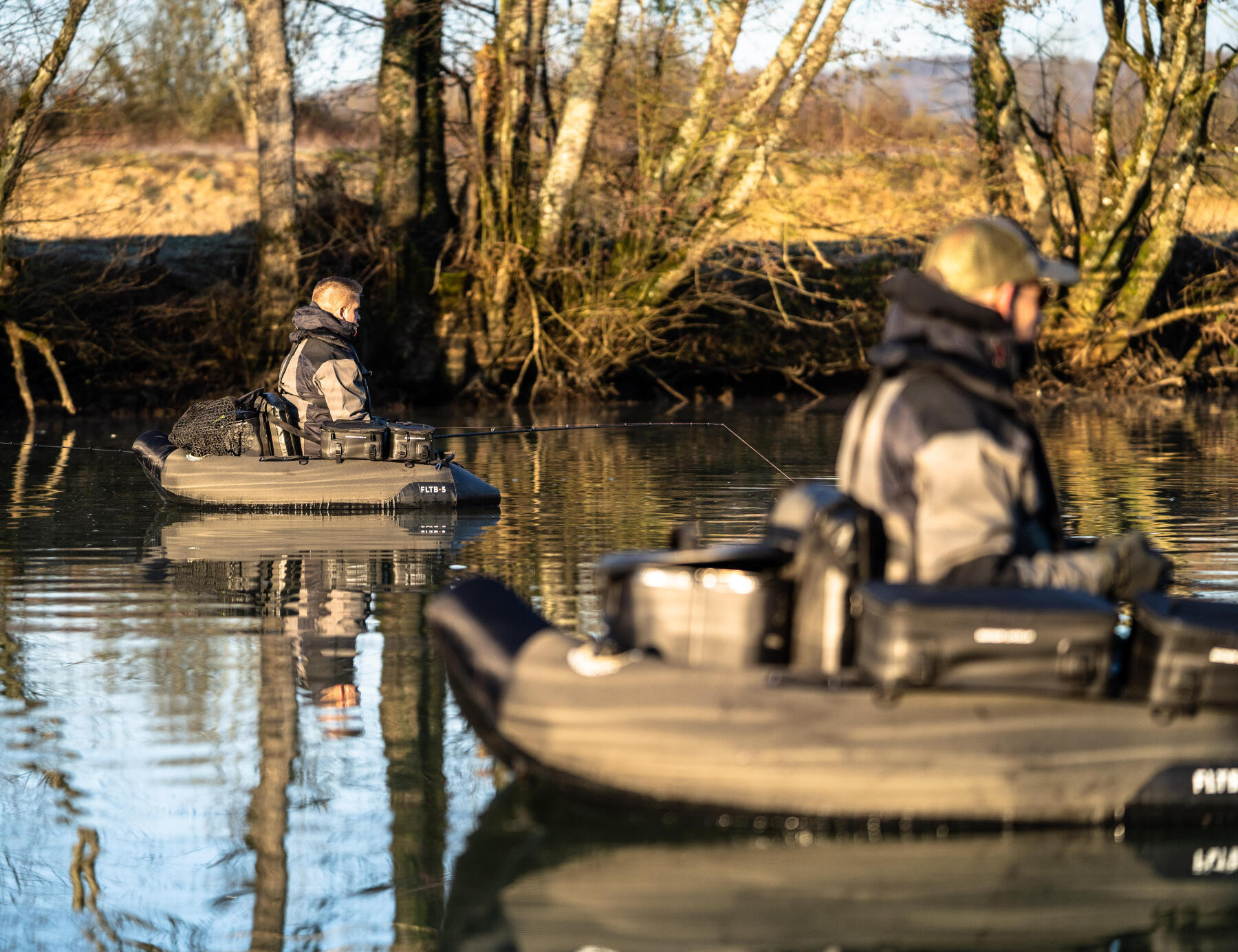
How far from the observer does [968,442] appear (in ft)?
13.5

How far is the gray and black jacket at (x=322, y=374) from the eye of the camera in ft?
32.8

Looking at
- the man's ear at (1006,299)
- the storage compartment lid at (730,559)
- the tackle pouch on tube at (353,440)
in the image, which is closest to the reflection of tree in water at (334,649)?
the tackle pouch on tube at (353,440)

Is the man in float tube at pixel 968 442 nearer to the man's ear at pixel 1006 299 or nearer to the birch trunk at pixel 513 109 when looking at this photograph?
the man's ear at pixel 1006 299

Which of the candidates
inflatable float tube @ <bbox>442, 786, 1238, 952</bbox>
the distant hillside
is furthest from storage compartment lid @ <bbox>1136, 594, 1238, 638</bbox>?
the distant hillside

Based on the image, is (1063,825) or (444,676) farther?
(444,676)

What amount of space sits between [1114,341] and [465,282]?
896cm

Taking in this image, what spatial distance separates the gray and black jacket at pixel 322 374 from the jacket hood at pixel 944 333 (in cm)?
600

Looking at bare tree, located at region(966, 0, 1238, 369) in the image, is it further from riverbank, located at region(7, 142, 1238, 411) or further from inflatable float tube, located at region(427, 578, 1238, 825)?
inflatable float tube, located at region(427, 578, 1238, 825)

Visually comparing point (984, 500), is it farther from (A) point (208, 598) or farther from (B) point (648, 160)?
(B) point (648, 160)

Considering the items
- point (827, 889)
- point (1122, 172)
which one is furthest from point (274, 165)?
point (827, 889)

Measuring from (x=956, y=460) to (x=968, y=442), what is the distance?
0.05 m

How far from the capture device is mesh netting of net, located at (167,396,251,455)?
34.4 ft

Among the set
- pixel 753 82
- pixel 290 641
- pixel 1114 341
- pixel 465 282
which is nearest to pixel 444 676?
pixel 290 641

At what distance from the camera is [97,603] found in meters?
7.46
